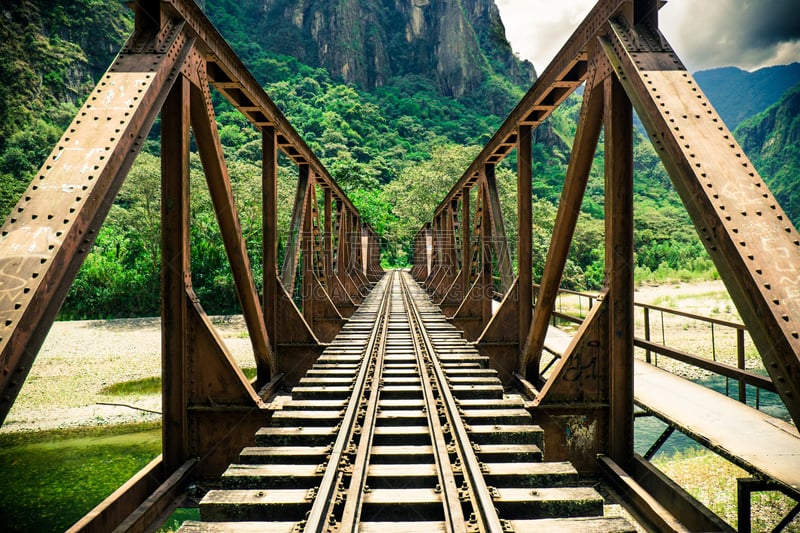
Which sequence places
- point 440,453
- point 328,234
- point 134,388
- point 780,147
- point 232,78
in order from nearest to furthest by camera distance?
point 440,453 < point 232,78 < point 328,234 < point 134,388 < point 780,147

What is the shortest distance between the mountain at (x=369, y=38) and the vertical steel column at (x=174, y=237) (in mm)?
111221

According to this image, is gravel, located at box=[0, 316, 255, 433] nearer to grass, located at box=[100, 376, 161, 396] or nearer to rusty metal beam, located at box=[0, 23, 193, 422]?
grass, located at box=[100, 376, 161, 396]

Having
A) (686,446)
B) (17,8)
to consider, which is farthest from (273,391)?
(17,8)

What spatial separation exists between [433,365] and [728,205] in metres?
4.11

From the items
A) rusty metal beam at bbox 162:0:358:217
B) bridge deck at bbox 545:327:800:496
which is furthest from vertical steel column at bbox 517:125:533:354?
rusty metal beam at bbox 162:0:358:217

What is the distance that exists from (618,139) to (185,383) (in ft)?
13.7

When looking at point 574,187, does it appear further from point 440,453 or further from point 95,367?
point 95,367

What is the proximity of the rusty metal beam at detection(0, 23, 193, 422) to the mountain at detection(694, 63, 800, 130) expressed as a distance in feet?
419

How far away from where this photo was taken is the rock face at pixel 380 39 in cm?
10831

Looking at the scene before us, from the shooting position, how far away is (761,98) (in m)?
132

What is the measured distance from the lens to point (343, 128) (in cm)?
8725

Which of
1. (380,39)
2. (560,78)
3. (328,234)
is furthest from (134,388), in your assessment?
(380,39)

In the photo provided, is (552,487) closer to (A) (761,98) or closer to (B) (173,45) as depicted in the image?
(B) (173,45)

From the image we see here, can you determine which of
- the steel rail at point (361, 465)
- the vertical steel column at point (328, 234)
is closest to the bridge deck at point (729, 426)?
the steel rail at point (361, 465)
